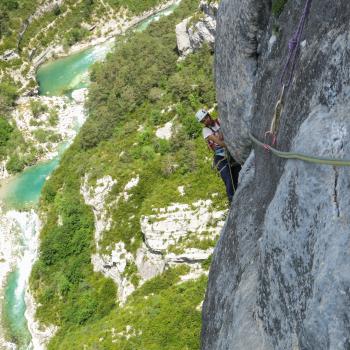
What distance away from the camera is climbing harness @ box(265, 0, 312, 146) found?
7547 millimetres

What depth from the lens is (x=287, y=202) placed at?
6480 mm

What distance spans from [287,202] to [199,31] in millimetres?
32523

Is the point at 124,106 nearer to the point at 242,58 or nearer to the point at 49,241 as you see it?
the point at 49,241

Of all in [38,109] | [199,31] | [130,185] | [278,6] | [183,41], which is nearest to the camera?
[278,6]

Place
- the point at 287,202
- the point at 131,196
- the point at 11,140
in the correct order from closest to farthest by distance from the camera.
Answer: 1. the point at 287,202
2. the point at 131,196
3. the point at 11,140

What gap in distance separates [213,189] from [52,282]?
46.6ft

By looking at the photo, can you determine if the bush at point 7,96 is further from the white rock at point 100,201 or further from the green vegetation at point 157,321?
the green vegetation at point 157,321

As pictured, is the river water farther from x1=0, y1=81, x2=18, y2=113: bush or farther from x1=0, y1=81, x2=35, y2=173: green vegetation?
x1=0, y1=81, x2=18, y2=113: bush

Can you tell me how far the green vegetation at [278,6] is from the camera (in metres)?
8.66

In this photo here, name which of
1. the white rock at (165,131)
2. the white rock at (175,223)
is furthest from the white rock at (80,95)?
the white rock at (175,223)

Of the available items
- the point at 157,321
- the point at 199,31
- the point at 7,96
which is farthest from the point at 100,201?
the point at 7,96

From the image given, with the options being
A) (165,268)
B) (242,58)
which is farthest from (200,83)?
(242,58)

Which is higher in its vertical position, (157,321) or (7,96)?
(7,96)

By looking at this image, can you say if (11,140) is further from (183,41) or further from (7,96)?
(183,41)
